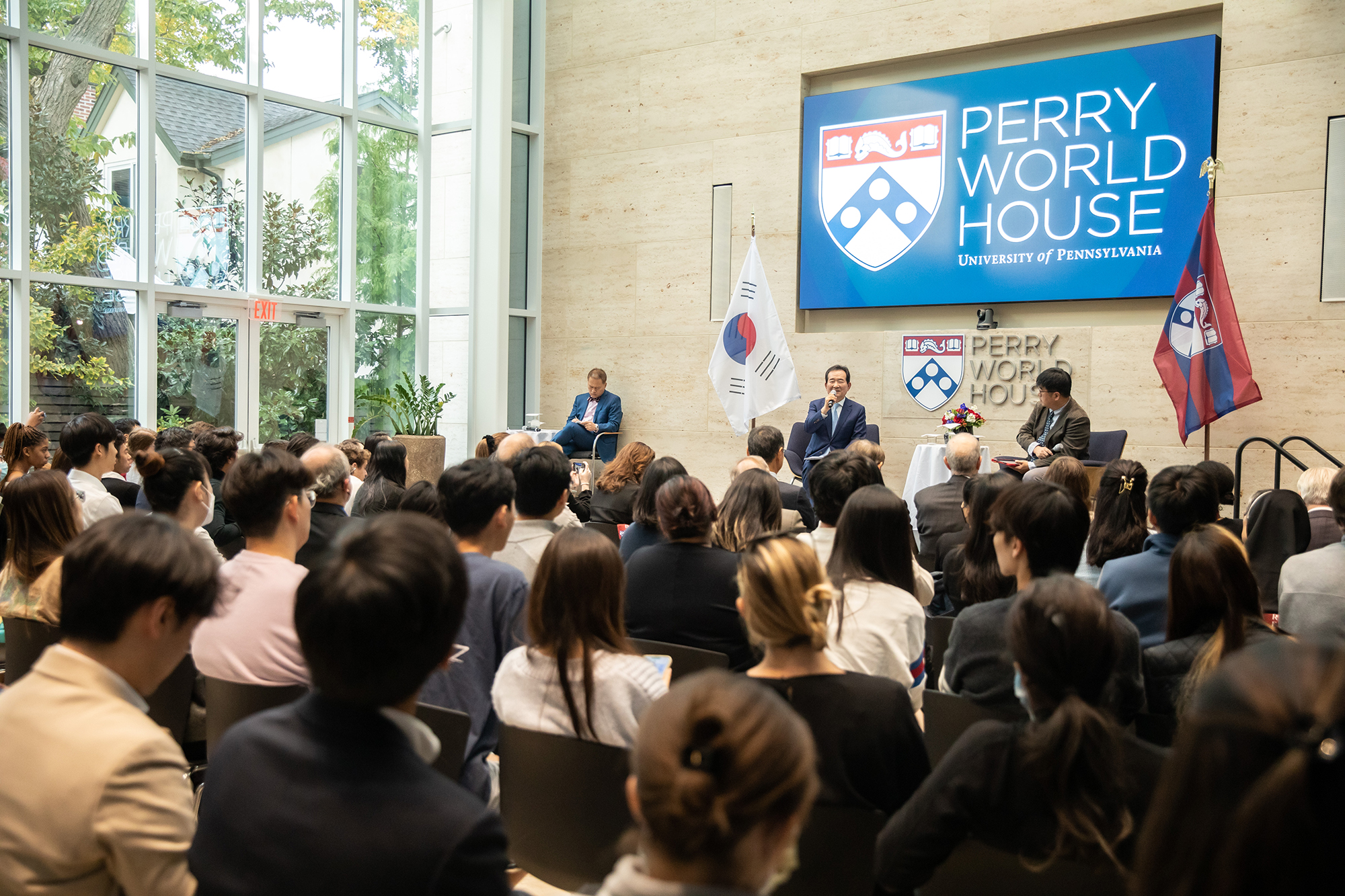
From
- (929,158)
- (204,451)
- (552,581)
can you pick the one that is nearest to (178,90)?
(204,451)

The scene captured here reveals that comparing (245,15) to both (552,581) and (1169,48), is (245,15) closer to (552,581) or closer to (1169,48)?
(1169,48)

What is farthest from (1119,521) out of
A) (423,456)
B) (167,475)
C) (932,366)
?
(423,456)

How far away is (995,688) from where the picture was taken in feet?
7.92

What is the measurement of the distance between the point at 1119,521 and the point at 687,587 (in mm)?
1786

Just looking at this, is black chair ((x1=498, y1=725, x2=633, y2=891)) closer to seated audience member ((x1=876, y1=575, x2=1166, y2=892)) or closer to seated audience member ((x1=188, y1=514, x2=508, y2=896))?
seated audience member ((x1=876, y1=575, x2=1166, y2=892))

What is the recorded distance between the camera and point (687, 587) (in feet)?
10.2

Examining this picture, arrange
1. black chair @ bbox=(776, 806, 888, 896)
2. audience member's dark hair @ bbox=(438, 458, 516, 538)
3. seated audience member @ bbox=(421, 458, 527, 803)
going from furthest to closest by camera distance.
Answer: audience member's dark hair @ bbox=(438, 458, 516, 538) → seated audience member @ bbox=(421, 458, 527, 803) → black chair @ bbox=(776, 806, 888, 896)

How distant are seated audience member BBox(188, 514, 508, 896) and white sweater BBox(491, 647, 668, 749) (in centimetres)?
78

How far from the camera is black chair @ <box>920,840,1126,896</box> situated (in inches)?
61.1

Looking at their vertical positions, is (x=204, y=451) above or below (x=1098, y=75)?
below

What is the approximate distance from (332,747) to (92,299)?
8900mm

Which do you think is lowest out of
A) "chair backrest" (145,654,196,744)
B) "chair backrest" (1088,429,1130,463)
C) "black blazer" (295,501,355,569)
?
"chair backrest" (145,654,196,744)

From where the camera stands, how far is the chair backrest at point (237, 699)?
7.75 ft

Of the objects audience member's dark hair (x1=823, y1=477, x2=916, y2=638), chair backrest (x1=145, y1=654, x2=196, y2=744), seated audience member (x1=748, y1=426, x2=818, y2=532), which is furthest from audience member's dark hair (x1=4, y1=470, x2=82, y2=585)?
seated audience member (x1=748, y1=426, x2=818, y2=532)
